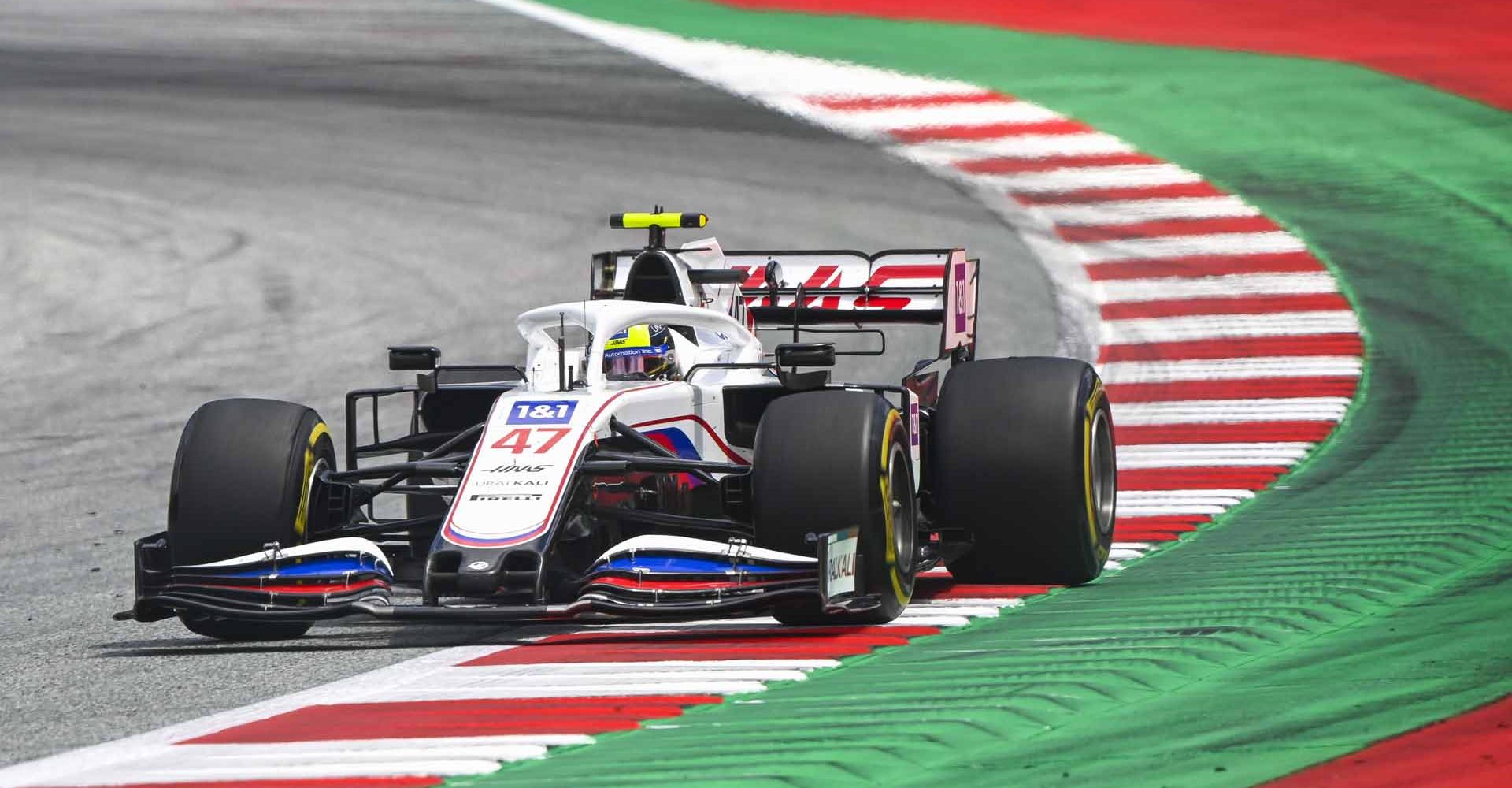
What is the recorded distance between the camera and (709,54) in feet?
83.9

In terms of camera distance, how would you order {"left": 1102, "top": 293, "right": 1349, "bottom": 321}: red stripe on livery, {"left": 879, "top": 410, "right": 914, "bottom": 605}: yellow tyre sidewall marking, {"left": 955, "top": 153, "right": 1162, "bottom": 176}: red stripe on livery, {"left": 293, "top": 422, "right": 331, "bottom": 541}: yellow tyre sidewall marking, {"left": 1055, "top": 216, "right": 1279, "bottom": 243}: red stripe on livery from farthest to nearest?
1. {"left": 955, "top": 153, "right": 1162, "bottom": 176}: red stripe on livery
2. {"left": 1055, "top": 216, "right": 1279, "bottom": 243}: red stripe on livery
3. {"left": 1102, "top": 293, "right": 1349, "bottom": 321}: red stripe on livery
4. {"left": 293, "top": 422, "right": 331, "bottom": 541}: yellow tyre sidewall marking
5. {"left": 879, "top": 410, "right": 914, "bottom": 605}: yellow tyre sidewall marking

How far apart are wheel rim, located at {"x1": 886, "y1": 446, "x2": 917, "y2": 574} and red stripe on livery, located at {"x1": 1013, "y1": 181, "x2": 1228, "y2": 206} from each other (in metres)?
12.3

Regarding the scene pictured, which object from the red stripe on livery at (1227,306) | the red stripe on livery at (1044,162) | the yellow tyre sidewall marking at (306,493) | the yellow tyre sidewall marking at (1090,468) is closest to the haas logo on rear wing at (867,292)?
A: the yellow tyre sidewall marking at (1090,468)

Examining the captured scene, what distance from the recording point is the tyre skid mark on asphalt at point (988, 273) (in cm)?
659

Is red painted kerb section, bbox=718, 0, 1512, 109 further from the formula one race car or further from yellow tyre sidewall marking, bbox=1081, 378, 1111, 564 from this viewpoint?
the formula one race car

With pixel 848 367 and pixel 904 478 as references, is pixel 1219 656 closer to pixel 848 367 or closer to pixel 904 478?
pixel 904 478

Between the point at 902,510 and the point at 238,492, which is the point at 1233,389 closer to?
the point at 902,510

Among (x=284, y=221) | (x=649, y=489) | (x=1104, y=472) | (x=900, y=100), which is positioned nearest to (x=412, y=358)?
(x=649, y=489)

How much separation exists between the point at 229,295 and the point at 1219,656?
1165cm

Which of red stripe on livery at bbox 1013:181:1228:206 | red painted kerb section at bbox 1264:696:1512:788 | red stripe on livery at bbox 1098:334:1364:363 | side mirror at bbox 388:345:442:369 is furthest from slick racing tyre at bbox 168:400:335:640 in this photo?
red stripe on livery at bbox 1013:181:1228:206

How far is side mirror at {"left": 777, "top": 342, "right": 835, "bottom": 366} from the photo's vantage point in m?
9.11

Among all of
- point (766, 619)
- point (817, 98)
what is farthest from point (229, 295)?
point (766, 619)

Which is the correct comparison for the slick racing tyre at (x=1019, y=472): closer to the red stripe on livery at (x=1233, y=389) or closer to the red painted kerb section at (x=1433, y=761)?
the red painted kerb section at (x=1433, y=761)

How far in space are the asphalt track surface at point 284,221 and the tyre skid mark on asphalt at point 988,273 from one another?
1.75ft
